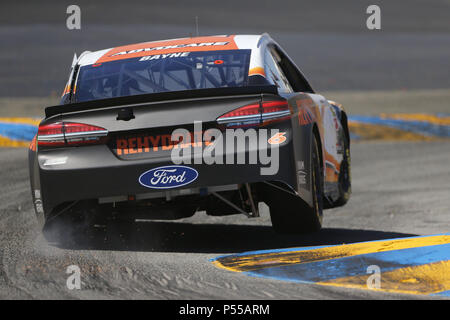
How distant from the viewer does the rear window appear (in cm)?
656

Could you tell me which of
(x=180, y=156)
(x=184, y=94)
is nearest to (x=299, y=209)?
(x=180, y=156)

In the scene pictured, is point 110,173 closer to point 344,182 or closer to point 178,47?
point 178,47

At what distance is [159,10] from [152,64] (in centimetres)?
3965

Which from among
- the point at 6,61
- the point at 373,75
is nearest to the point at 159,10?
→ the point at 6,61

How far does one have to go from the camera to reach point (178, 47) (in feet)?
22.4

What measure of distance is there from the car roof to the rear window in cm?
9

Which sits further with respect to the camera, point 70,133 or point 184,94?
point 70,133

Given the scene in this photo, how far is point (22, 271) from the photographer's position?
538 centimetres

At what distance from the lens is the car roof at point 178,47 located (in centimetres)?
673

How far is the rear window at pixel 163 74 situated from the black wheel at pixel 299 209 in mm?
806

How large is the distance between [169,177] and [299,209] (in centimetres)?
103
